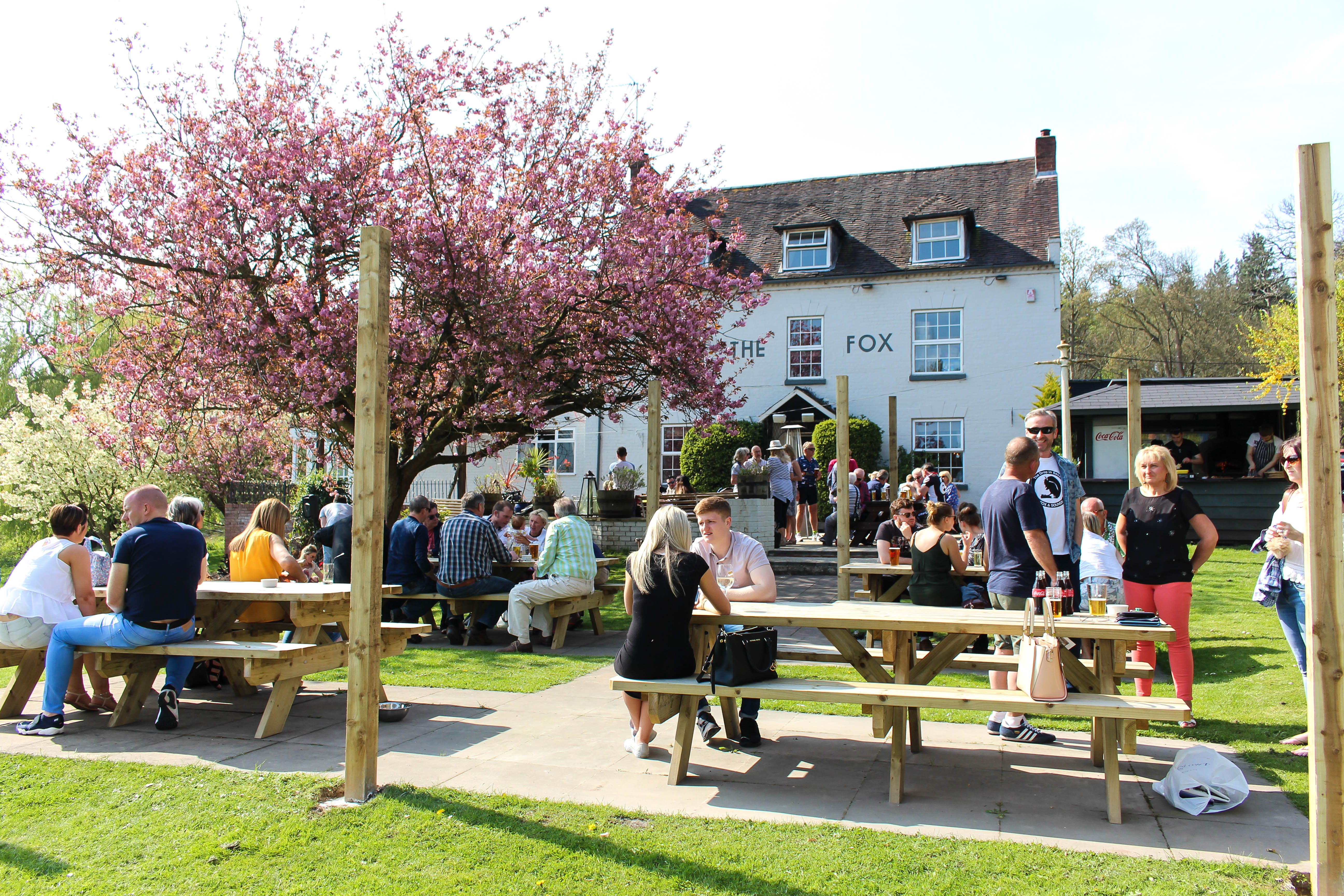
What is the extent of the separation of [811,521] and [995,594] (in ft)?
44.0

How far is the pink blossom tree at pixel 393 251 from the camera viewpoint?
12.0 metres

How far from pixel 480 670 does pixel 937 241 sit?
20.9 metres

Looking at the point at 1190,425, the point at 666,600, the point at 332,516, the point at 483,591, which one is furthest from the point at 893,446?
the point at 666,600

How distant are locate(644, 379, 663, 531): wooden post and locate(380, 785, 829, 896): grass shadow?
22.0 feet

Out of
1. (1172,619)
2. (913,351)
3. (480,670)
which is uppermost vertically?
(913,351)

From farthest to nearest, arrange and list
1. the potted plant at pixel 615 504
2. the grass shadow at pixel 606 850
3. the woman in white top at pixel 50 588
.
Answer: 1. the potted plant at pixel 615 504
2. the woman in white top at pixel 50 588
3. the grass shadow at pixel 606 850

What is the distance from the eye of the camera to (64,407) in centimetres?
2011

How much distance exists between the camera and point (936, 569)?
7254 millimetres

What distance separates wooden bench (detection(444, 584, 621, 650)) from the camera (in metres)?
9.26

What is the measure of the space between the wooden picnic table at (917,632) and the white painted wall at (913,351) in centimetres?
1813

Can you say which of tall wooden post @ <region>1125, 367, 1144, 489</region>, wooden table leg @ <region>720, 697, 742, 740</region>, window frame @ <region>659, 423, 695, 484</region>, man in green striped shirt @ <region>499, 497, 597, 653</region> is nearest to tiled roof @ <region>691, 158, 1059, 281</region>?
window frame @ <region>659, 423, 695, 484</region>

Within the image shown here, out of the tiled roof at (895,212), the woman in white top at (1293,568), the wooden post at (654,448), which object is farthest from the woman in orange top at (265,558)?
the tiled roof at (895,212)

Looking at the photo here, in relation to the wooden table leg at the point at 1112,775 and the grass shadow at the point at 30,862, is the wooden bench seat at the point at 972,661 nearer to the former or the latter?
the wooden table leg at the point at 1112,775

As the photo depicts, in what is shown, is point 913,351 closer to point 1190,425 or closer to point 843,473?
point 1190,425
